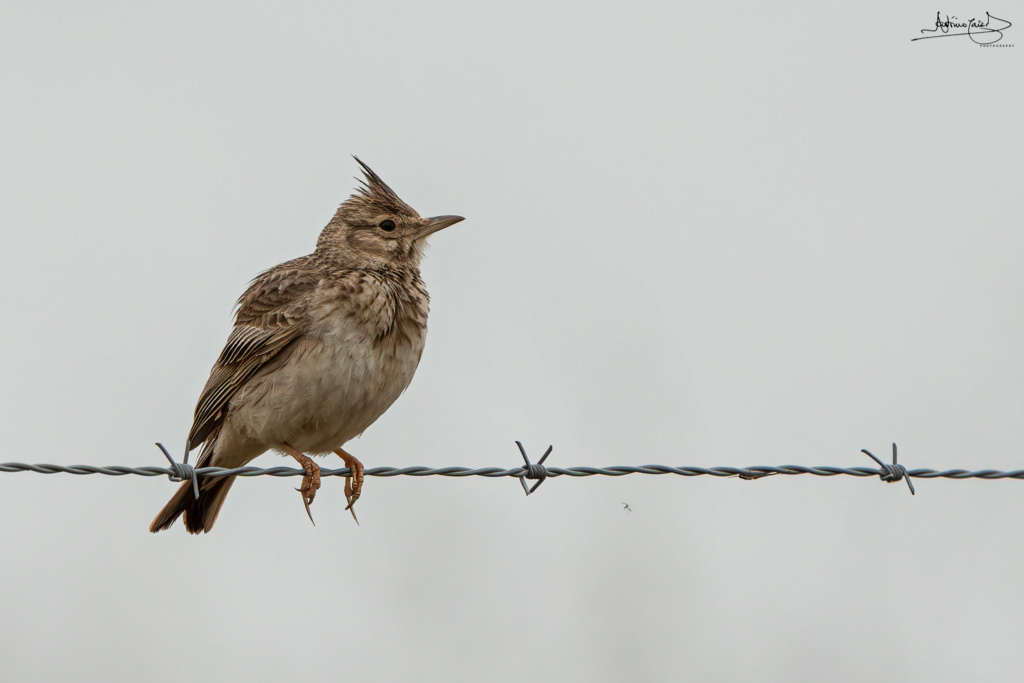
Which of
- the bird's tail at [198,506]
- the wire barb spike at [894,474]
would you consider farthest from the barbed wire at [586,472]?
the bird's tail at [198,506]

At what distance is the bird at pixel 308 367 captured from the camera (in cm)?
575

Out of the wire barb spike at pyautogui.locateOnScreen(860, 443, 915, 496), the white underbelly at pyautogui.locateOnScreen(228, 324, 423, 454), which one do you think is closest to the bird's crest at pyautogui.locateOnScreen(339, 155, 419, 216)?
the white underbelly at pyautogui.locateOnScreen(228, 324, 423, 454)

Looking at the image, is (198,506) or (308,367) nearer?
(308,367)

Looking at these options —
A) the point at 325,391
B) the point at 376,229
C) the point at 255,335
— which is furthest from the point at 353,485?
the point at 376,229

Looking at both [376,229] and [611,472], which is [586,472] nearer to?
[611,472]

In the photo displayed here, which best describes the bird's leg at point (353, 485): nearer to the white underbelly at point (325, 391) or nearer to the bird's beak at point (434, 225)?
the white underbelly at point (325, 391)

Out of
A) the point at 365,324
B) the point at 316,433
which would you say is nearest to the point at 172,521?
the point at 316,433

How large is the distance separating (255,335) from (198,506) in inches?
44.0

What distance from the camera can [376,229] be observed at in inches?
273

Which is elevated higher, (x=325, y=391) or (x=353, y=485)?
(x=325, y=391)

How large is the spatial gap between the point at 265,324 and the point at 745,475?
2758mm

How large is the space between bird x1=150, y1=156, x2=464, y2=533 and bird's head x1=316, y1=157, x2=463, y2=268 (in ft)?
0.10

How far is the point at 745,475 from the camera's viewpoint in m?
4.65

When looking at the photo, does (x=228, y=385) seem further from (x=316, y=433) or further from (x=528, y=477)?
(x=528, y=477)
